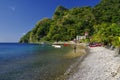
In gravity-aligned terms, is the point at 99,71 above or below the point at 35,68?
above

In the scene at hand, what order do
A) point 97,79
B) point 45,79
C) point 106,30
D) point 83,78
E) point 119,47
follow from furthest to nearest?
point 106,30, point 119,47, point 45,79, point 83,78, point 97,79

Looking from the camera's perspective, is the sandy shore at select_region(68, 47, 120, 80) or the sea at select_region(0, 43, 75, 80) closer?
the sandy shore at select_region(68, 47, 120, 80)

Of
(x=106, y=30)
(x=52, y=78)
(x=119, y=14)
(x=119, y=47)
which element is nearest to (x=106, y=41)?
(x=106, y=30)

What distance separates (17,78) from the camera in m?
22.2

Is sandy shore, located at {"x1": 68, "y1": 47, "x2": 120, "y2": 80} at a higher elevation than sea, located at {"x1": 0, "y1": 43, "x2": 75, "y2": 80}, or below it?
higher

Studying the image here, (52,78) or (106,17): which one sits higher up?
(106,17)

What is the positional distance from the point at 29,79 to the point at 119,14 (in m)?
178

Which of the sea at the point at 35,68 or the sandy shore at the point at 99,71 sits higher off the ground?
the sandy shore at the point at 99,71

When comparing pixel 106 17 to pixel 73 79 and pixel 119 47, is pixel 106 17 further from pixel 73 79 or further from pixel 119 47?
pixel 73 79

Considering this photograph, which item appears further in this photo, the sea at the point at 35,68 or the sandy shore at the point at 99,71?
the sea at the point at 35,68

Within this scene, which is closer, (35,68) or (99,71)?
(99,71)

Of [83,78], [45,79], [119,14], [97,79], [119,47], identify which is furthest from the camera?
[119,14]

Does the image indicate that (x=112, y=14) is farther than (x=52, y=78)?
Yes

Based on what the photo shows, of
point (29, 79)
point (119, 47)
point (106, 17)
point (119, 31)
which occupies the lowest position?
point (29, 79)
